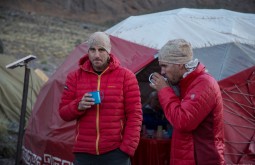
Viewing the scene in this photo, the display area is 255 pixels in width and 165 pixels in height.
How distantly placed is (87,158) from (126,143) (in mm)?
335

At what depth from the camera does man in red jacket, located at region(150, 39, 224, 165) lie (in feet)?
9.96

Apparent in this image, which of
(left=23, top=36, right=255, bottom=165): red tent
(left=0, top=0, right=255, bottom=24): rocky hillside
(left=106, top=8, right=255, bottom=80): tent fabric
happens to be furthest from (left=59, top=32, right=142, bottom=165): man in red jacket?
(left=0, top=0, right=255, bottom=24): rocky hillside

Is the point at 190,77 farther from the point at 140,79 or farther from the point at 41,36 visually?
the point at 41,36

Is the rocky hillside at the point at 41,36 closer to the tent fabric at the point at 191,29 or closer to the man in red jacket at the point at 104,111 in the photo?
the tent fabric at the point at 191,29

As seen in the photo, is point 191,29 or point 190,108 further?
point 191,29

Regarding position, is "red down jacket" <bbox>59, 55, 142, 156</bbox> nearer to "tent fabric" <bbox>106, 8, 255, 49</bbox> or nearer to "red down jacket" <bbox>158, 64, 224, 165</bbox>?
"red down jacket" <bbox>158, 64, 224, 165</bbox>

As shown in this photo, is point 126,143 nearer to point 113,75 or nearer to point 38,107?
point 113,75

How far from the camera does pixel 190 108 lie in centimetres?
302

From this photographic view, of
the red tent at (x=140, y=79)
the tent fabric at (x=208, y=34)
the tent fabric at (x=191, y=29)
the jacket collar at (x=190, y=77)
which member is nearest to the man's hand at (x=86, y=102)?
the jacket collar at (x=190, y=77)

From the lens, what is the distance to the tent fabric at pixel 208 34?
5.52m

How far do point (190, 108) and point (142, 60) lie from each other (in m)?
2.02

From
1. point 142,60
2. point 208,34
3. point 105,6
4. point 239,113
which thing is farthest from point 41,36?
point 239,113

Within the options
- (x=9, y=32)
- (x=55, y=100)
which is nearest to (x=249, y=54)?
(x=55, y=100)

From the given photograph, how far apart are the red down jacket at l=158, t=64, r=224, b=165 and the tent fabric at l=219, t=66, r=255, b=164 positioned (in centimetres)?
146
